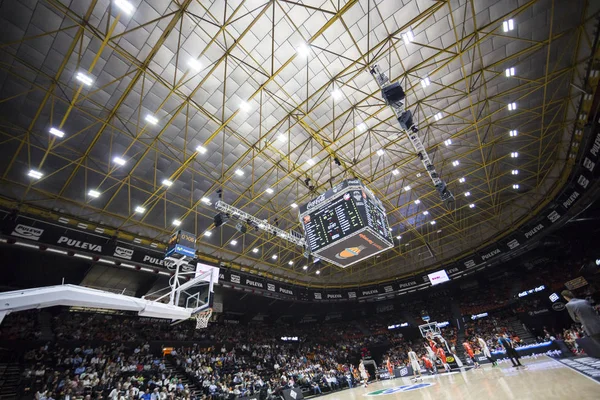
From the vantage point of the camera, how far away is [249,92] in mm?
12555

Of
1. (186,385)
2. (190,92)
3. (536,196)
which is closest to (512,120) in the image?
(536,196)

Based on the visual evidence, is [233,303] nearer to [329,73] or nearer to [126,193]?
[126,193]

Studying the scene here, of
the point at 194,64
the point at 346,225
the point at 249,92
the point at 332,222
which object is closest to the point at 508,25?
the point at 346,225

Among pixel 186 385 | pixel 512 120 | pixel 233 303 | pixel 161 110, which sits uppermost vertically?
pixel 161 110

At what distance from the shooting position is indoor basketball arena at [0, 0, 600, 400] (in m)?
9.73

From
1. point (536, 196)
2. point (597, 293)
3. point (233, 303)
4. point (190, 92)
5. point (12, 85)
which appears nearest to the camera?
point (12, 85)

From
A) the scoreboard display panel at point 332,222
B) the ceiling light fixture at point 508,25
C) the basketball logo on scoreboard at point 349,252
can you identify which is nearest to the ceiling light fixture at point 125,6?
the scoreboard display panel at point 332,222

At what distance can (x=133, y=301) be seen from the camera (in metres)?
5.12

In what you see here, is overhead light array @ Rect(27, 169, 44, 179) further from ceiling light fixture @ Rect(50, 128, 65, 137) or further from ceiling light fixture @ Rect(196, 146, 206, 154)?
ceiling light fixture @ Rect(196, 146, 206, 154)

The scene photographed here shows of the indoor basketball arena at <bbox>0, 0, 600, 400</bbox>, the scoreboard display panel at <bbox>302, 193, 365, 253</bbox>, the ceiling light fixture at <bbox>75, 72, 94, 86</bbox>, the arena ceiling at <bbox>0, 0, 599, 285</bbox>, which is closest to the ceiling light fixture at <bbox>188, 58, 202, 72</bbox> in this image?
the arena ceiling at <bbox>0, 0, 599, 285</bbox>

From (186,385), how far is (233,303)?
849cm

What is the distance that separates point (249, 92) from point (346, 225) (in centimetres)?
734

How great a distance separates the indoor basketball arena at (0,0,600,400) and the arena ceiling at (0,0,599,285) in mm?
97

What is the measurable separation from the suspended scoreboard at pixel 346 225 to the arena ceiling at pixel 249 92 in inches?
145
